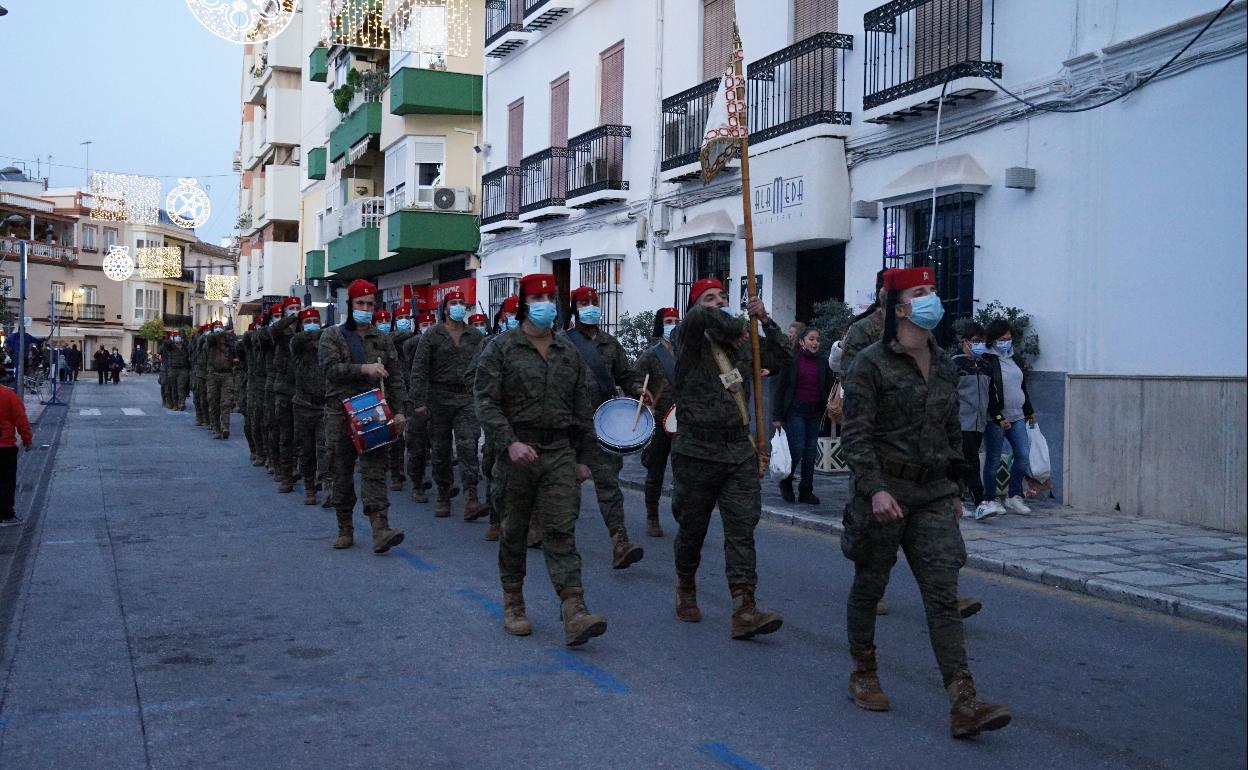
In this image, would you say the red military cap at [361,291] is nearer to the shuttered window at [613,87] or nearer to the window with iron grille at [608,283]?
the window with iron grille at [608,283]

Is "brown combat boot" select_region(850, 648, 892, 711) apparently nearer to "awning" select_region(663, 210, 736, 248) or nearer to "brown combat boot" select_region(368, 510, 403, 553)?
"brown combat boot" select_region(368, 510, 403, 553)

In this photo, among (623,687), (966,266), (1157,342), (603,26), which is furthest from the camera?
(603,26)

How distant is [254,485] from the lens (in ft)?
48.4

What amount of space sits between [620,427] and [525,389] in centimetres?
190

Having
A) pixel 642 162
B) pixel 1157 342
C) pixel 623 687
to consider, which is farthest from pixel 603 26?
pixel 623 687

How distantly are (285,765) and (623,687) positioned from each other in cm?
165

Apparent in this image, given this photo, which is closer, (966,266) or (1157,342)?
(1157,342)

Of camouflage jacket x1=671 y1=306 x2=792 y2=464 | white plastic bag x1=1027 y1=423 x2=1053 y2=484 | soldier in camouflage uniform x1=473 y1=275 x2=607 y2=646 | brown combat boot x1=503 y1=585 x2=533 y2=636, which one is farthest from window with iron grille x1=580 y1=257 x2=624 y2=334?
brown combat boot x1=503 y1=585 x2=533 y2=636

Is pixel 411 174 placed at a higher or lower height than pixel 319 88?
lower

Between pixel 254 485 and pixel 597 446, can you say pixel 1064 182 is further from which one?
pixel 254 485

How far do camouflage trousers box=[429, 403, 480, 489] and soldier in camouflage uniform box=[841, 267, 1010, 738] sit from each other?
624 centimetres

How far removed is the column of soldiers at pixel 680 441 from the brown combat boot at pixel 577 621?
0.04ft

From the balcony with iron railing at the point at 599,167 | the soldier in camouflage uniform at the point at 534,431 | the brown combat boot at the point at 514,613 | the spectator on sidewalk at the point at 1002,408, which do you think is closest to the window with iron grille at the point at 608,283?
the balcony with iron railing at the point at 599,167

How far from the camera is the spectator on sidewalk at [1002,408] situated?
36.7 feet
